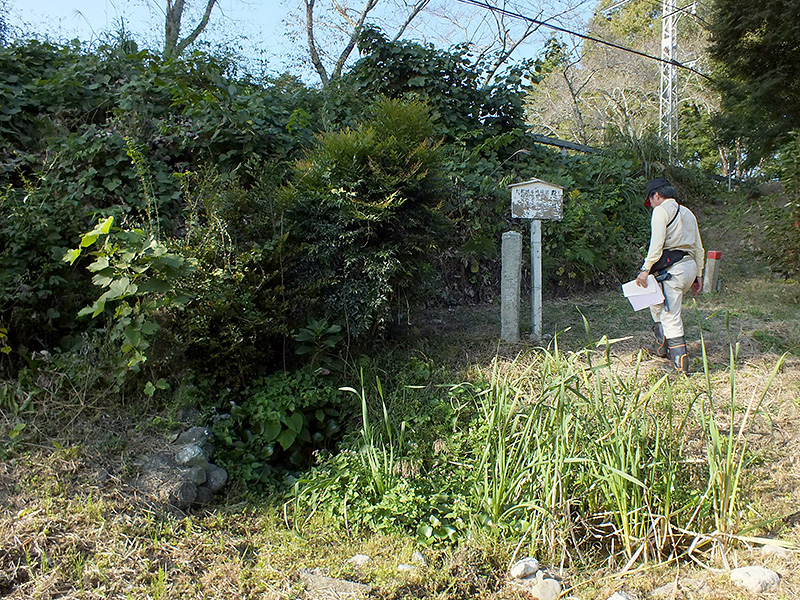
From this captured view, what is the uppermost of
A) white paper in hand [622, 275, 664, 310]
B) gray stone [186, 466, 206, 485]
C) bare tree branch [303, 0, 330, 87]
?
bare tree branch [303, 0, 330, 87]

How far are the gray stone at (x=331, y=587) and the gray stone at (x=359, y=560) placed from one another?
177mm

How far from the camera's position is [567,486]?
3279 mm

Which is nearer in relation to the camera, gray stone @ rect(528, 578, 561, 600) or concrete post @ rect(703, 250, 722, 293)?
gray stone @ rect(528, 578, 561, 600)

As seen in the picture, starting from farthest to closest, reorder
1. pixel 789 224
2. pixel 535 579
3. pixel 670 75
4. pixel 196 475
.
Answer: pixel 670 75 → pixel 789 224 → pixel 196 475 → pixel 535 579

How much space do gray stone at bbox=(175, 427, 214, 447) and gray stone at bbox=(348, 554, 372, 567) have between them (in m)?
1.43

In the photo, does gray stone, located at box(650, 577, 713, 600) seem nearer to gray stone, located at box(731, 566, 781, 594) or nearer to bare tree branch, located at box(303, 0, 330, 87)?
gray stone, located at box(731, 566, 781, 594)

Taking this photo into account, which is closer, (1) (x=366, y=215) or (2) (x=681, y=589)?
(2) (x=681, y=589)

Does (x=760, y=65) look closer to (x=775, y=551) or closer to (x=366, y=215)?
(x=366, y=215)

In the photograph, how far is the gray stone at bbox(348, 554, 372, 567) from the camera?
3.07m

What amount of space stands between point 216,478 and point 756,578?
315cm

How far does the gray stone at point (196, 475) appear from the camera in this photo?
3645 millimetres

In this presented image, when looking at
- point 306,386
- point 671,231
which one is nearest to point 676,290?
point 671,231

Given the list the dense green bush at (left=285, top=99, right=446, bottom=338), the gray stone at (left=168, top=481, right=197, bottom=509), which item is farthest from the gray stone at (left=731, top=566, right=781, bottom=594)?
the gray stone at (left=168, top=481, right=197, bottom=509)

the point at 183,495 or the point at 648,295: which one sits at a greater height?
the point at 648,295
